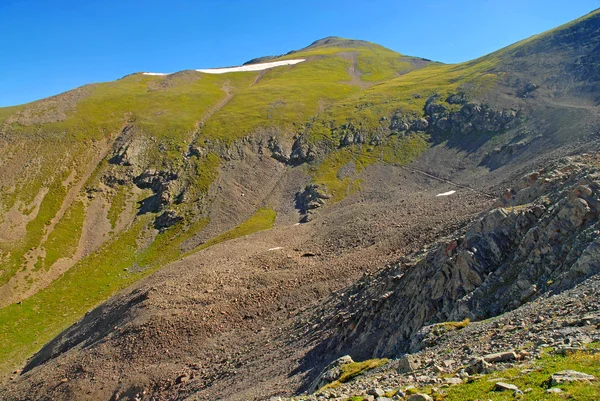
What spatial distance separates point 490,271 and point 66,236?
281ft

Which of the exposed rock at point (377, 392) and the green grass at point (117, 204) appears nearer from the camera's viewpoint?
the exposed rock at point (377, 392)

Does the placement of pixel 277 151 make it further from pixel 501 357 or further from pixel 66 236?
pixel 501 357

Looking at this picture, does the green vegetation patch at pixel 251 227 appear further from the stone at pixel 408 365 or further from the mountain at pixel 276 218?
the stone at pixel 408 365

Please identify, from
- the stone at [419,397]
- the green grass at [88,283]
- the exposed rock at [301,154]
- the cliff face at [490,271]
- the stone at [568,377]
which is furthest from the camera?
the exposed rock at [301,154]

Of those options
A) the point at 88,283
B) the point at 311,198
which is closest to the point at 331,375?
the point at 88,283

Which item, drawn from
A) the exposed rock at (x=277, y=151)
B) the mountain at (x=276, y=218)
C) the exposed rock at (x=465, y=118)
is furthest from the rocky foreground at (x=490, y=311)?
the exposed rock at (x=277, y=151)

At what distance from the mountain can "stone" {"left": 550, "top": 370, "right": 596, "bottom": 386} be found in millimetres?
10886

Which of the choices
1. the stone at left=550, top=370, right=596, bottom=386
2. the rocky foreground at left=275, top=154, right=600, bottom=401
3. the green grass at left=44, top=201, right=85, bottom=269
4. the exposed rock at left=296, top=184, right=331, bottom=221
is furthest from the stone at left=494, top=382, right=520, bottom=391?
the green grass at left=44, top=201, right=85, bottom=269

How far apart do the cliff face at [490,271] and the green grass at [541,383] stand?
8744mm

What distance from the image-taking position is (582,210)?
82.9ft

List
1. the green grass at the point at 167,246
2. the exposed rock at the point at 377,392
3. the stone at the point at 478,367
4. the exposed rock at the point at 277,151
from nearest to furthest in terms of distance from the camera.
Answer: the stone at the point at 478,367
the exposed rock at the point at 377,392
the green grass at the point at 167,246
the exposed rock at the point at 277,151

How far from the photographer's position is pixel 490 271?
2734 centimetres

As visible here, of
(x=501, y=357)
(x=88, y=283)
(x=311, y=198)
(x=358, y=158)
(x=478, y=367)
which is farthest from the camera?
(x=358, y=158)

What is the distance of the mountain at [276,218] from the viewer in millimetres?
29562
